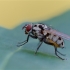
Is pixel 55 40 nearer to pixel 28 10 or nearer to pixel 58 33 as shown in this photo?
pixel 58 33

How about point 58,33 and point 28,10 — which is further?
point 28,10

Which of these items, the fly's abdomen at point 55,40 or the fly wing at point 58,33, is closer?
the fly wing at point 58,33

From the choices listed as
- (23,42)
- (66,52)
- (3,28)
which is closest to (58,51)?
(66,52)

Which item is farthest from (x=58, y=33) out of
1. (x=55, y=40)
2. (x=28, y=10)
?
(x=28, y=10)

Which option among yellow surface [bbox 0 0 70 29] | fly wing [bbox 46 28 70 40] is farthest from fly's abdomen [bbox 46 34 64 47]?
yellow surface [bbox 0 0 70 29]

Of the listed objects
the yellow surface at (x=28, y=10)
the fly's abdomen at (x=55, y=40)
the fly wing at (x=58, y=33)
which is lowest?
the fly's abdomen at (x=55, y=40)

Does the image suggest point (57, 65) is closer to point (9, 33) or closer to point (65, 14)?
point (9, 33)

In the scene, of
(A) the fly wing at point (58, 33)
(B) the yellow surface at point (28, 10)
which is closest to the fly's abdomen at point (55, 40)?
(A) the fly wing at point (58, 33)

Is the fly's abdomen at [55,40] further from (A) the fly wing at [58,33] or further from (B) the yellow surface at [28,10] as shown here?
(B) the yellow surface at [28,10]

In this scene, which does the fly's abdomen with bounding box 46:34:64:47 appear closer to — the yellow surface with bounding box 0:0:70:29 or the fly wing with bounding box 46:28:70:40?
the fly wing with bounding box 46:28:70:40
